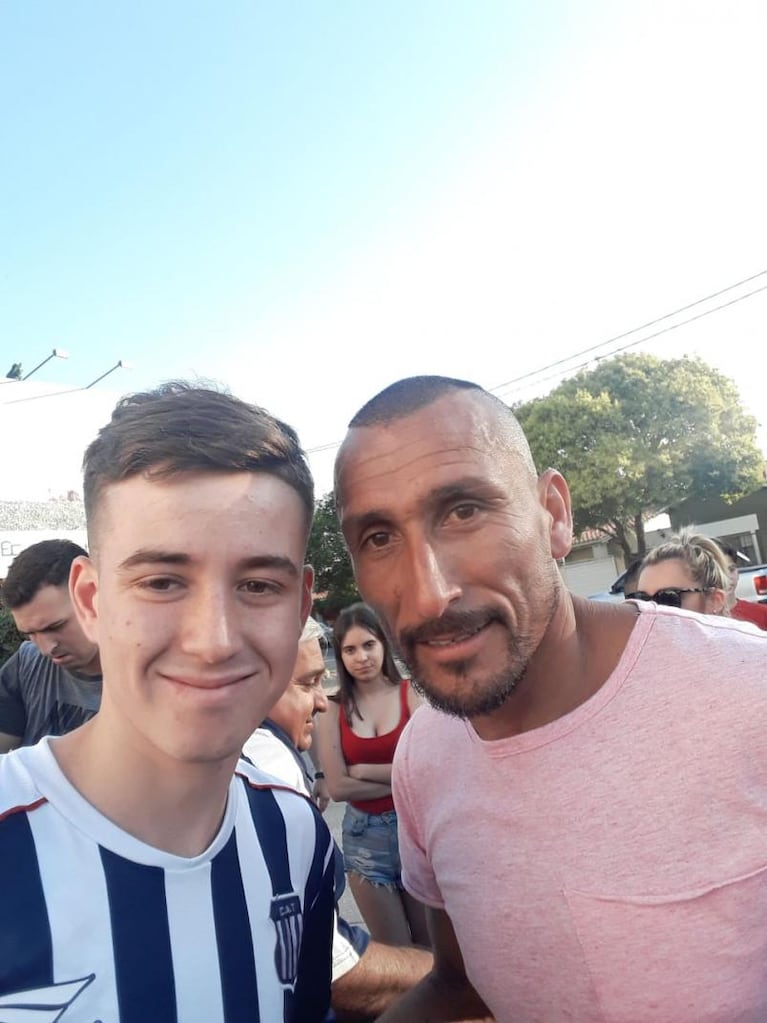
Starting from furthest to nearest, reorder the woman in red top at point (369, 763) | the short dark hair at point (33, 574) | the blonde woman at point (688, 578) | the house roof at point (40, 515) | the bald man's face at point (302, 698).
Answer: the house roof at point (40, 515)
the blonde woman at point (688, 578)
the woman in red top at point (369, 763)
the short dark hair at point (33, 574)
the bald man's face at point (302, 698)

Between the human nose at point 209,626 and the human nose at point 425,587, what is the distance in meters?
0.33

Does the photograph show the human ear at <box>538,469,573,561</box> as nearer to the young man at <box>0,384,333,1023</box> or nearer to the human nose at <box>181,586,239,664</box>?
the young man at <box>0,384,333,1023</box>

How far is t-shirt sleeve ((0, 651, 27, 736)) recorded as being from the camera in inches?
137

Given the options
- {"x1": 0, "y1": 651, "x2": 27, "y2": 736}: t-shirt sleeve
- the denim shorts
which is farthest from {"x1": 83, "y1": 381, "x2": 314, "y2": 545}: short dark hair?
the denim shorts

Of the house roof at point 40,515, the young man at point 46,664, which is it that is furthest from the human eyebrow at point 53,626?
the house roof at point 40,515

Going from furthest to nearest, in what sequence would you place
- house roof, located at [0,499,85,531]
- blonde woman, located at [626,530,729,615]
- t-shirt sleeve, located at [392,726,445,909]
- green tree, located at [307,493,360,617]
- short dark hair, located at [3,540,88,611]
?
green tree, located at [307,493,360,617], house roof, located at [0,499,85,531], blonde woman, located at [626,530,729,615], short dark hair, located at [3,540,88,611], t-shirt sleeve, located at [392,726,445,909]

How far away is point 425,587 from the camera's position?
4.49ft

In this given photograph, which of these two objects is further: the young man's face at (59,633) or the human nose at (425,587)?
the young man's face at (59,633)

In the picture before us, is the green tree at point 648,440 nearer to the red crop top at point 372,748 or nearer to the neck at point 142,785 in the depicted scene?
the red crop top at point 372,748

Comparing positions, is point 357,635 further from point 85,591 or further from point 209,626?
point 209,626

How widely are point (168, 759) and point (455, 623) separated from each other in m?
0.60

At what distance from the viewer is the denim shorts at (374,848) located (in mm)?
3828

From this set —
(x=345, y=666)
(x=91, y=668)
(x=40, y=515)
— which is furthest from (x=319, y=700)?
(x=40, y=515)

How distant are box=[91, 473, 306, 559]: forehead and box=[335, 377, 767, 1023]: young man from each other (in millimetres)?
200
